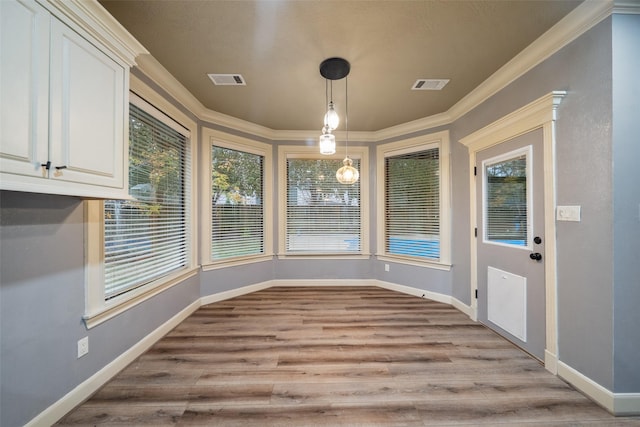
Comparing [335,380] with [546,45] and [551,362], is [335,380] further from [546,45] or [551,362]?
[546,45]

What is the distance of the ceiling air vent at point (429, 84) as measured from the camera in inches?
105

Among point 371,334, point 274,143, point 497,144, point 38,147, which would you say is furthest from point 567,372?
point 274,143

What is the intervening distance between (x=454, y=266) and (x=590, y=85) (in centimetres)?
236

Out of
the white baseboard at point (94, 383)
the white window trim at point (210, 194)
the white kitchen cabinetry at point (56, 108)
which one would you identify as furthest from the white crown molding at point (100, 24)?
the white baseboard at point (94, 383)

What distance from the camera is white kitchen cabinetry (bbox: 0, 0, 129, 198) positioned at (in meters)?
1.10

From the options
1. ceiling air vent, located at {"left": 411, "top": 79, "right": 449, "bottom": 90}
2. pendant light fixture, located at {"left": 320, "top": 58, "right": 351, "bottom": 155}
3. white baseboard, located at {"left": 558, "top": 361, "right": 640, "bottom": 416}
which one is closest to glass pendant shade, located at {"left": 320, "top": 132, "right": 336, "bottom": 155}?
pendant light fixture, located at {"left": 320, "top": 58, "right": 351, "bottom": 155}

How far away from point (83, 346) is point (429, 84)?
3.81 meters

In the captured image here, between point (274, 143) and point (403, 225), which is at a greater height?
point (274, 143)

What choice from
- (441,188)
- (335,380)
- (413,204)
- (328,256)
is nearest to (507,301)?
(441,188)

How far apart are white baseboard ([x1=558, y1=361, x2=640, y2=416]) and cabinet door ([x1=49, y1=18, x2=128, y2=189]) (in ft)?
11.3

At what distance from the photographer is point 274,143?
14.0ft

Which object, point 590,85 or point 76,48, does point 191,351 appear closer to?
point 76,48

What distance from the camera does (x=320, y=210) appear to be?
4324 mm

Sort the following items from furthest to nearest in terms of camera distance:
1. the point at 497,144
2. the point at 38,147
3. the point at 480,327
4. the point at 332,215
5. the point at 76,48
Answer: the point at 332,215
the point at 480,327
the point at 497,144
the point at 76,48
the point at 38,147
